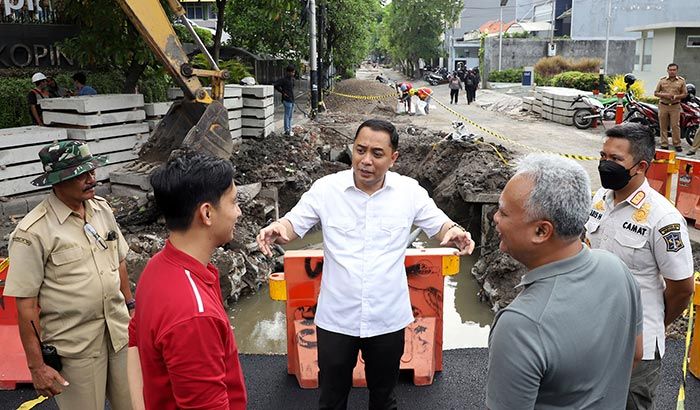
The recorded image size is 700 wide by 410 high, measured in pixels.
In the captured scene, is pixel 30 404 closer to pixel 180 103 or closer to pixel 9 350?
pixel 9 350

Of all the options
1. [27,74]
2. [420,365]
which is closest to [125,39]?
[27,74]

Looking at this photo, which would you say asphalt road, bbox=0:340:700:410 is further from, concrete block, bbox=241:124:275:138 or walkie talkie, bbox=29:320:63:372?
concrete block, bbox=241:124:275:138

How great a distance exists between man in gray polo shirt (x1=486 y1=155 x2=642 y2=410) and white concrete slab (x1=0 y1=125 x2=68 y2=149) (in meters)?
8.38

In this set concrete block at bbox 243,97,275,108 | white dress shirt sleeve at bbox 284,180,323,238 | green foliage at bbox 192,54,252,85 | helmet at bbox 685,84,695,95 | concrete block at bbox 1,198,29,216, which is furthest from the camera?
green foliage at bbox 192,54,252,85

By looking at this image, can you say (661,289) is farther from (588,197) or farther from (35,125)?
(35,125)

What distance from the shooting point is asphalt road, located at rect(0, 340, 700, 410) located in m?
4.17

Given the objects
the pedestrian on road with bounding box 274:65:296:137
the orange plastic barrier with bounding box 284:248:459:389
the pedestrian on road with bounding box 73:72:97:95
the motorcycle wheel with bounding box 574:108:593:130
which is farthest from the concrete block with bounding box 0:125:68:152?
the motorcycle wheel with bounding box 574:108:593:130

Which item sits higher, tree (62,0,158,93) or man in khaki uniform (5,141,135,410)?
tree (62,0,158,93)

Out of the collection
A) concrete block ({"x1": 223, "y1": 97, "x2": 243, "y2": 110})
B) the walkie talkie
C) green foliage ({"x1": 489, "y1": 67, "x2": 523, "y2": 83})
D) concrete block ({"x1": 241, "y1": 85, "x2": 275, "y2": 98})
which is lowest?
the walkie talkie

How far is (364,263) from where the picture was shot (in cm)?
304

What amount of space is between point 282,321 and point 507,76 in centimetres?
3205

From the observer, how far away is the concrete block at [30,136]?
331 inches

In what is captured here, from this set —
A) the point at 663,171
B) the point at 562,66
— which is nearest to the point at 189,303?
the point at 663,171

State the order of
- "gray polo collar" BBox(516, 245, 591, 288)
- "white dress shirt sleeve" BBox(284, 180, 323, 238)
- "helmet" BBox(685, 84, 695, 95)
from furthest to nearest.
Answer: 1. "helmet" BBox(685, 84, 695, 95)
2. "white dress shirt sleeve" BBox(284, 180, 323, 238)
3. "gray polo collar" BBox(516, 245, 591, 288)
